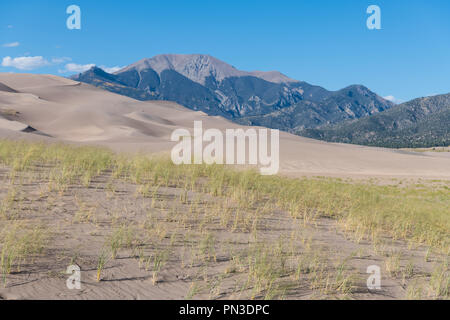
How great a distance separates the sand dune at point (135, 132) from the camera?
29625 mm

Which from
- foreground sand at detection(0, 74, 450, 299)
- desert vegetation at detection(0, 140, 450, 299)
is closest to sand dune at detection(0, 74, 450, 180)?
desert vegetation at detection(0, 140, 450, 299)

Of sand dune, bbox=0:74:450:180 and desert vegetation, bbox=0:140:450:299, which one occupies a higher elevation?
sand dune, bbox=0:74:450:180

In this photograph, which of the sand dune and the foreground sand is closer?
the foreground sand

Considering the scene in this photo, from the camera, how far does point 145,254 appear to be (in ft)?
15.9

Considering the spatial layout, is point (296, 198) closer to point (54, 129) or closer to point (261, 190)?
point (261, 190)

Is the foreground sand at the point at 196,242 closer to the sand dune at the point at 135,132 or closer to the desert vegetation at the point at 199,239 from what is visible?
the desert vegetation at the point at 199,239

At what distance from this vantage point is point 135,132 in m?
55.9

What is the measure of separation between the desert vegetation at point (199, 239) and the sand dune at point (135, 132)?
49.4 feet

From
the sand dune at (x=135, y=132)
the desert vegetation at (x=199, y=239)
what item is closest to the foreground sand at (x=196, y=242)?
the desert vegetation at (x=199, y=239)

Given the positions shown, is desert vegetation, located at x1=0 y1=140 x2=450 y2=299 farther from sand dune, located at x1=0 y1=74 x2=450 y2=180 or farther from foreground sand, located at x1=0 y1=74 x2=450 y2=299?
sand dune, located at x1=0 y1=74 x2=450 y2=180

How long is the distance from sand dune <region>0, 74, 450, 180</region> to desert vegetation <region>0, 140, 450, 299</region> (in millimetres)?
15054

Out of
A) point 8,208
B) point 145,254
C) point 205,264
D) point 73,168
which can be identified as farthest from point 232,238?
point 73,168

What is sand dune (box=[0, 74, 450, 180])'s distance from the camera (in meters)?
29.6
